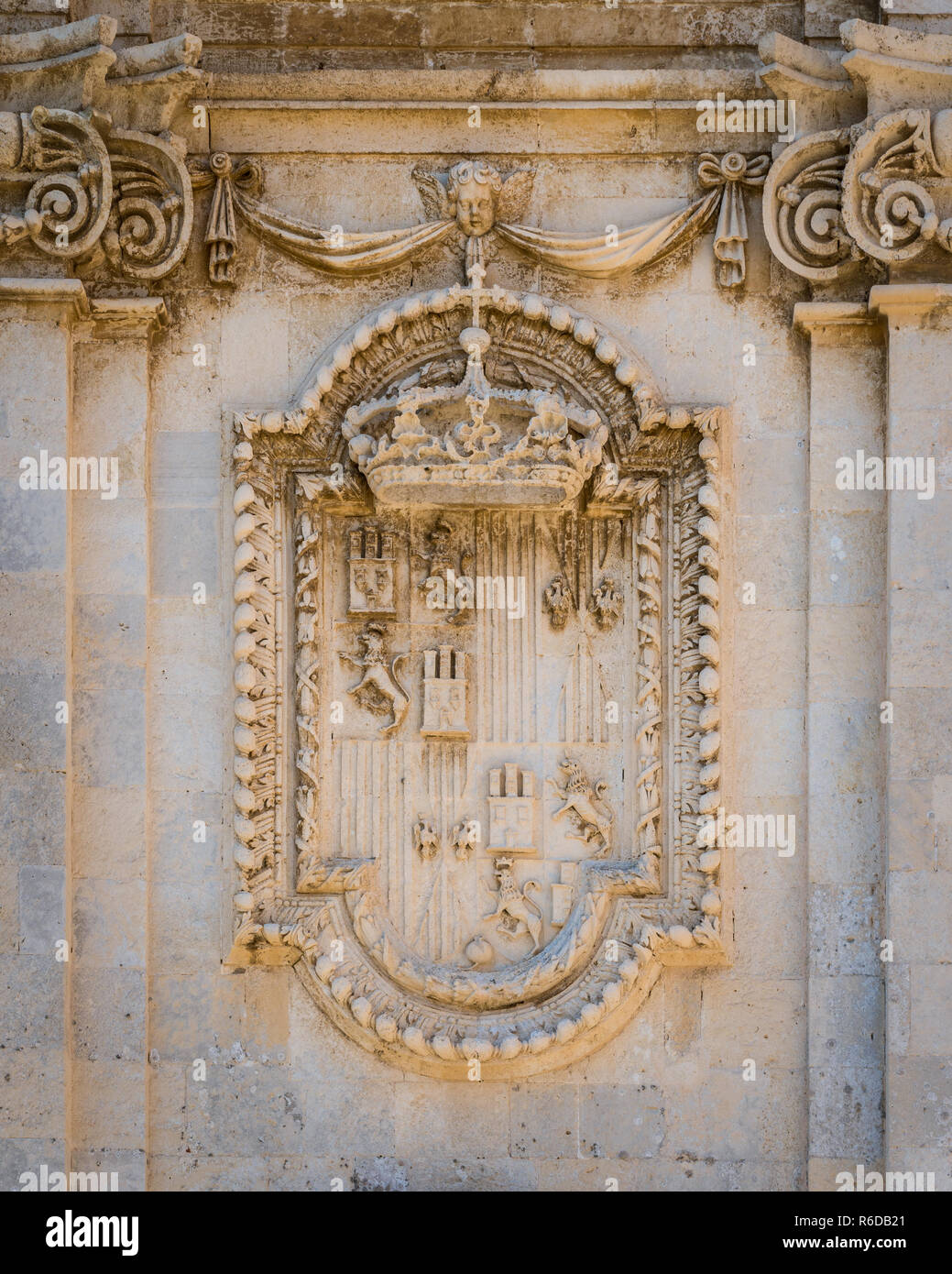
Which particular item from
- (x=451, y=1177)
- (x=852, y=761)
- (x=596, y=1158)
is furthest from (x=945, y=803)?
(x=451, y=1177)

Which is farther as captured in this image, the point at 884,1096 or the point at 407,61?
the point at 407,61

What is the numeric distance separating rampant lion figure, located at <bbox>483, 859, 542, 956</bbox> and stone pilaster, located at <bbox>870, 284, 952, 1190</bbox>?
1716mm

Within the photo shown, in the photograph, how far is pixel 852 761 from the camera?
32.1ft

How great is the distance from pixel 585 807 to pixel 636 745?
40 cm

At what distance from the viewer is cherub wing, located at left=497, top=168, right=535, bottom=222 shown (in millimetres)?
10117

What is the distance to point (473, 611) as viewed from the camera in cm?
1013

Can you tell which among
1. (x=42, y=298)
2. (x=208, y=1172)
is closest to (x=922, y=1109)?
(x=208, y=1172)

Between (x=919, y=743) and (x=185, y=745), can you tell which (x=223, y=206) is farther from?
(x=919, y=743)

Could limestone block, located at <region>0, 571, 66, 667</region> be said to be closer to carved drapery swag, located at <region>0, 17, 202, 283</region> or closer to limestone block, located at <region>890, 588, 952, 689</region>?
carved drapery swag, located at <region>0, 17, 202, 283</region>

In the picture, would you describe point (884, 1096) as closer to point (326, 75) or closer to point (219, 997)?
point (219, 997)

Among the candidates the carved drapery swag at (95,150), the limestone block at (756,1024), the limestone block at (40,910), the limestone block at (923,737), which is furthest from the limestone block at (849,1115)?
the carved drapery swag at (95,150)

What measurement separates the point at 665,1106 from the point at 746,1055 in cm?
47

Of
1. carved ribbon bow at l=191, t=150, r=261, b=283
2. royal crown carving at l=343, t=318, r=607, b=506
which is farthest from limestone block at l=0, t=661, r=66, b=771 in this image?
carved ribbon bow at l=191, t=150, r=261, b=283

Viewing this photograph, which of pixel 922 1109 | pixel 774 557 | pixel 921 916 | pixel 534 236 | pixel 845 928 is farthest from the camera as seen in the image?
pixel 534 236
